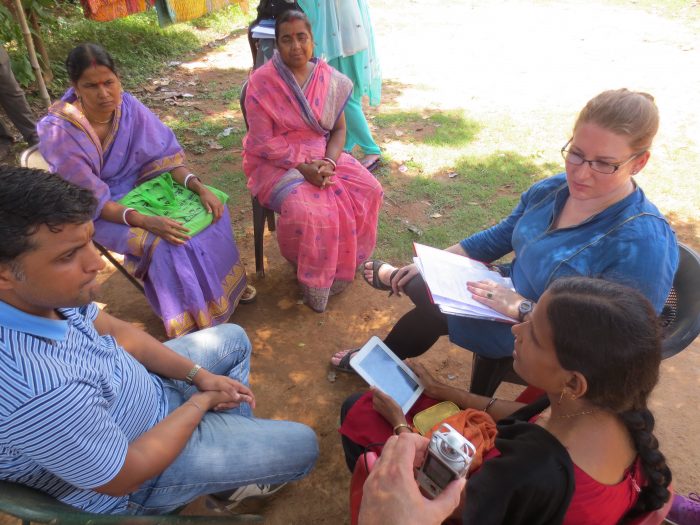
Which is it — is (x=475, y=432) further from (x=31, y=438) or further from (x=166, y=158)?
(x=166, y=158)

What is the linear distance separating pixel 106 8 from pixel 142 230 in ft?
17.3

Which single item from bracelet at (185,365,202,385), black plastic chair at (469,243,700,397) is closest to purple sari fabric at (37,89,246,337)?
bracelet at (185,365,202,385)

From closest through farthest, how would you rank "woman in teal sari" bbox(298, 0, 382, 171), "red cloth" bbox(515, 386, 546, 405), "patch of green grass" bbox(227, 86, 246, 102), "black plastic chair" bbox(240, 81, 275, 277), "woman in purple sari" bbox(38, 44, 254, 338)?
"red cloth" bbox(515, 386, 546, 405) → "woman in purple sari" bbox(38, 44, 254, 338) → "black plastic chair" bbox(240, 81, 275, 277) → "woman in teal sari" bbox(298, 0, 382, 171) → "patch of green grass" bbox(227, 86, 246, 102)

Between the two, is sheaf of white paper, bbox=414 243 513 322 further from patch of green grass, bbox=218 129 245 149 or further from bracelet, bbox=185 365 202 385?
patch of green grass, bbox=218 129 245 149

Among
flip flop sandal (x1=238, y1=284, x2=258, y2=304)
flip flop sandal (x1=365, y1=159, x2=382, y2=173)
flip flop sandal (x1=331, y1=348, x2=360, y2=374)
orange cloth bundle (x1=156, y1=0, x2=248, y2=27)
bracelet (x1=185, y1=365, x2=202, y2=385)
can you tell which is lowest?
flip flop sandal (x1=331, y1=348, x2=360, y2=374)

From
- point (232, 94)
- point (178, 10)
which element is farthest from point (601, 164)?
point (178, 10)

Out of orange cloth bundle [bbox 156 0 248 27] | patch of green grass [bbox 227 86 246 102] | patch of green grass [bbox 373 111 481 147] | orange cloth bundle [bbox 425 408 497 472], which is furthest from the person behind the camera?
patch of green grass [bbox 227 86 246 102]

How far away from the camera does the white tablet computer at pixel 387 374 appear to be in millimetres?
2139

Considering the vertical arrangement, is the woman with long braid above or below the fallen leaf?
above

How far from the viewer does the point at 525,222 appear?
2275mm

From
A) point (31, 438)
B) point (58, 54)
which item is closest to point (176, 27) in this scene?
point (58, 54)

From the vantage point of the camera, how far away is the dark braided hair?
4.00 feet

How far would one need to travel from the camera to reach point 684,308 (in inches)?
79.8

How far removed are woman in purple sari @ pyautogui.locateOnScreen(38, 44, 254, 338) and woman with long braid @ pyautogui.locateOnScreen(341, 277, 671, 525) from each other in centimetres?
191
